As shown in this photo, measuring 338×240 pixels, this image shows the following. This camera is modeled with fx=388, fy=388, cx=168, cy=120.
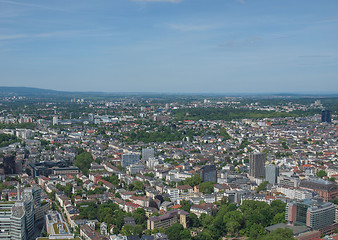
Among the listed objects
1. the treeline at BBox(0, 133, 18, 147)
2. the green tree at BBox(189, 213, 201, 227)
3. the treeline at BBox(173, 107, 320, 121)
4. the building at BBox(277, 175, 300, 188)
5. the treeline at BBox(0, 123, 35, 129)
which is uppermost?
the treeline at BBox(173, 107, 320, 121)

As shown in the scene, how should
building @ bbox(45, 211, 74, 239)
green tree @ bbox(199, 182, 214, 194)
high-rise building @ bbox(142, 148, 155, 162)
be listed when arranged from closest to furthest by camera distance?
building @ bbox(45, 211, 74, 239), green tree @ bbox(199, 182, 214, 194), high-rise building @ bbox(142, 148, 155, 162)

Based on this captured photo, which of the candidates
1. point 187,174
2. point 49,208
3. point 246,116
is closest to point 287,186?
point 187,174

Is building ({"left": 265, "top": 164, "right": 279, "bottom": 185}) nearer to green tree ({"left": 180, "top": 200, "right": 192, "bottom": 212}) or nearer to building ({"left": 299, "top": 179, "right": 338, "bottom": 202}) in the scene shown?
building ({"left": 299, "top": 179, "right": 338, "bottom": 202})

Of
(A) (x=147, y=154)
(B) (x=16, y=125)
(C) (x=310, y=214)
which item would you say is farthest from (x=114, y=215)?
(B) (x=16, y=125)

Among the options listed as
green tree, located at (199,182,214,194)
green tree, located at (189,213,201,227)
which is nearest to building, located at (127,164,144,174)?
green tree, located at (199,182,214,194)

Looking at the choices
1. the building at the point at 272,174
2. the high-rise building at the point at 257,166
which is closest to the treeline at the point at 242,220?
the building at the point at 272,174

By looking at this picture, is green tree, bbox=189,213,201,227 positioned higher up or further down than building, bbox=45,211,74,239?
further down

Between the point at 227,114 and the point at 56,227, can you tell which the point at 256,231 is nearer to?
the point at 56,227
